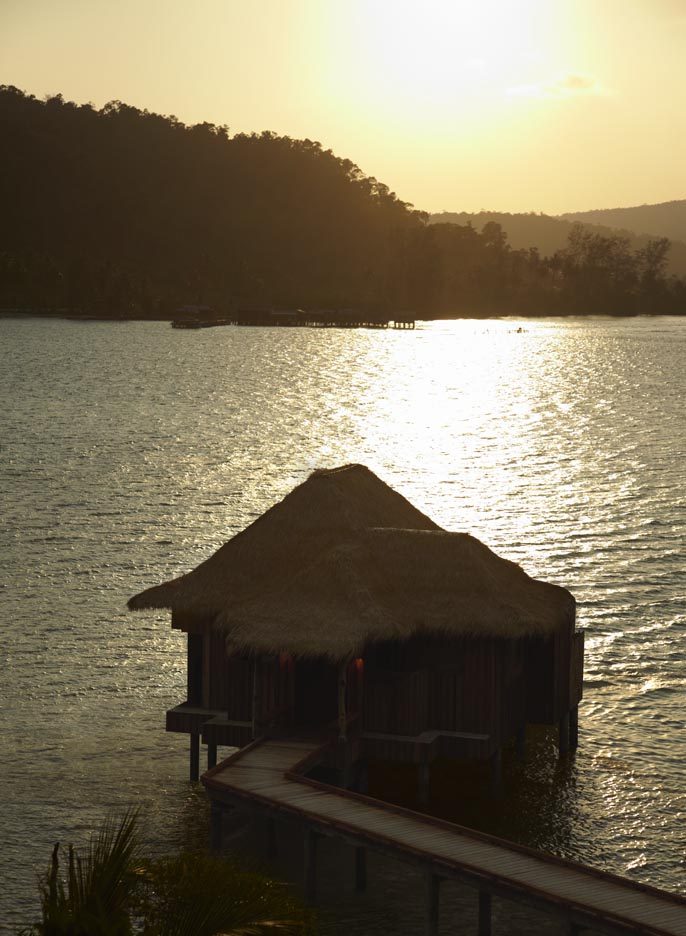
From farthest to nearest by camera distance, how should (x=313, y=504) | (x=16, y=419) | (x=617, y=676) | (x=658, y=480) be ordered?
(x=16, y=419), (x=658, y=480), (x=617, y=676), (x=313, y=504)

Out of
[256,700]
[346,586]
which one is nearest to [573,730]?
[346,586]

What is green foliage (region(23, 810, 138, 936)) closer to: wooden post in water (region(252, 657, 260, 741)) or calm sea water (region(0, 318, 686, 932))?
calm sea water (region(0, 318, 686, 932))

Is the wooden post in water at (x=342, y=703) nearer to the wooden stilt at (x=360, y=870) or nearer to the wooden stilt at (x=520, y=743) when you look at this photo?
the wooden stilt at (x=360, y=870)

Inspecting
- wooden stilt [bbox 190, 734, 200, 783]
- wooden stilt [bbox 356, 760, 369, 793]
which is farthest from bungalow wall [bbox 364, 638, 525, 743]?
wooden stilt [bbox 190, 734, 200, 783]

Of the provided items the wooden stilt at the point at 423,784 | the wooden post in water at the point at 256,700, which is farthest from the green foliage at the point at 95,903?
the wooden stilt at the point at 423,784

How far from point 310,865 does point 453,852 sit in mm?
2882

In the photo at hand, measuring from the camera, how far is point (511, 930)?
70.4ft

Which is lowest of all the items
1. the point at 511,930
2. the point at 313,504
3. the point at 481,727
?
the point at 511,930

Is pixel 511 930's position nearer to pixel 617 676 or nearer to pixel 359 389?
pixel 617 676

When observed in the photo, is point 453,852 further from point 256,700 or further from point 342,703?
point 256,700

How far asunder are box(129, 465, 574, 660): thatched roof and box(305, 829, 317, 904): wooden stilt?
343 centimetres

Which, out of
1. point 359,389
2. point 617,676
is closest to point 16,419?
point 359,389

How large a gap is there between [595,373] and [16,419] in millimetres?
87128

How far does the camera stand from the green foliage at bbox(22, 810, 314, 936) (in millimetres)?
13273
